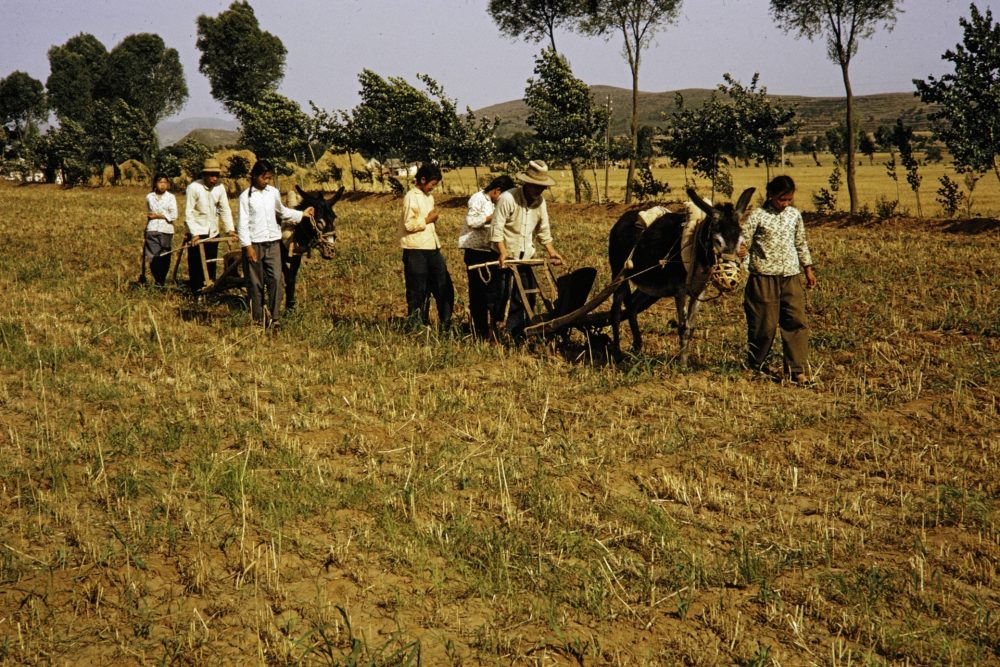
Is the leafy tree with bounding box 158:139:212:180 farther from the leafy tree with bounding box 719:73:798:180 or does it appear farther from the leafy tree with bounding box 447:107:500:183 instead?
the leafy tree with bounding box 719:73:798:180

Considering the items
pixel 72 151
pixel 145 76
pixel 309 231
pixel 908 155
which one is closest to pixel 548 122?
pixel 908 155

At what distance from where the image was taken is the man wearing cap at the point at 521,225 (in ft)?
28.6

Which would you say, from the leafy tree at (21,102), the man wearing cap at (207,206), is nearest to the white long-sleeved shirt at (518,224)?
the man wearing cap at (207,206)

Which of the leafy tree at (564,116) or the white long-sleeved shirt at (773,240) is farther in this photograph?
the leafy tree at (564,116)

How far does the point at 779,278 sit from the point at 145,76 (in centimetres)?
7452

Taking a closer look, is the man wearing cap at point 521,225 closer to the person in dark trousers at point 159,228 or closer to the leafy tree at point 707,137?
the person in dark trousers at point 159,228

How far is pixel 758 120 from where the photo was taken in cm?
2502

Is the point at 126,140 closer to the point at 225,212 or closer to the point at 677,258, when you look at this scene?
the point at 225,212

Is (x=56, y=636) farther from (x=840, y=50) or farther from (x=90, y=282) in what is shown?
(x=840, y=50)

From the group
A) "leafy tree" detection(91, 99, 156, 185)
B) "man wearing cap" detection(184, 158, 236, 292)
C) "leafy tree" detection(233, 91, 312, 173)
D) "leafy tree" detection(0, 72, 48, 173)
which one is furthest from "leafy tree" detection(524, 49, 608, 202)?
"leafy tree" detection(0, 72, 48, 173)

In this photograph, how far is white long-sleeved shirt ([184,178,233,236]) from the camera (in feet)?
38.6

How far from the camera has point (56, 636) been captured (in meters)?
3.87

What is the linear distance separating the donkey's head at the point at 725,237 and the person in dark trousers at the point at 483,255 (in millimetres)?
2499

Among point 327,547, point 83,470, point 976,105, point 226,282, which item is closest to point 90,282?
point 226,282
